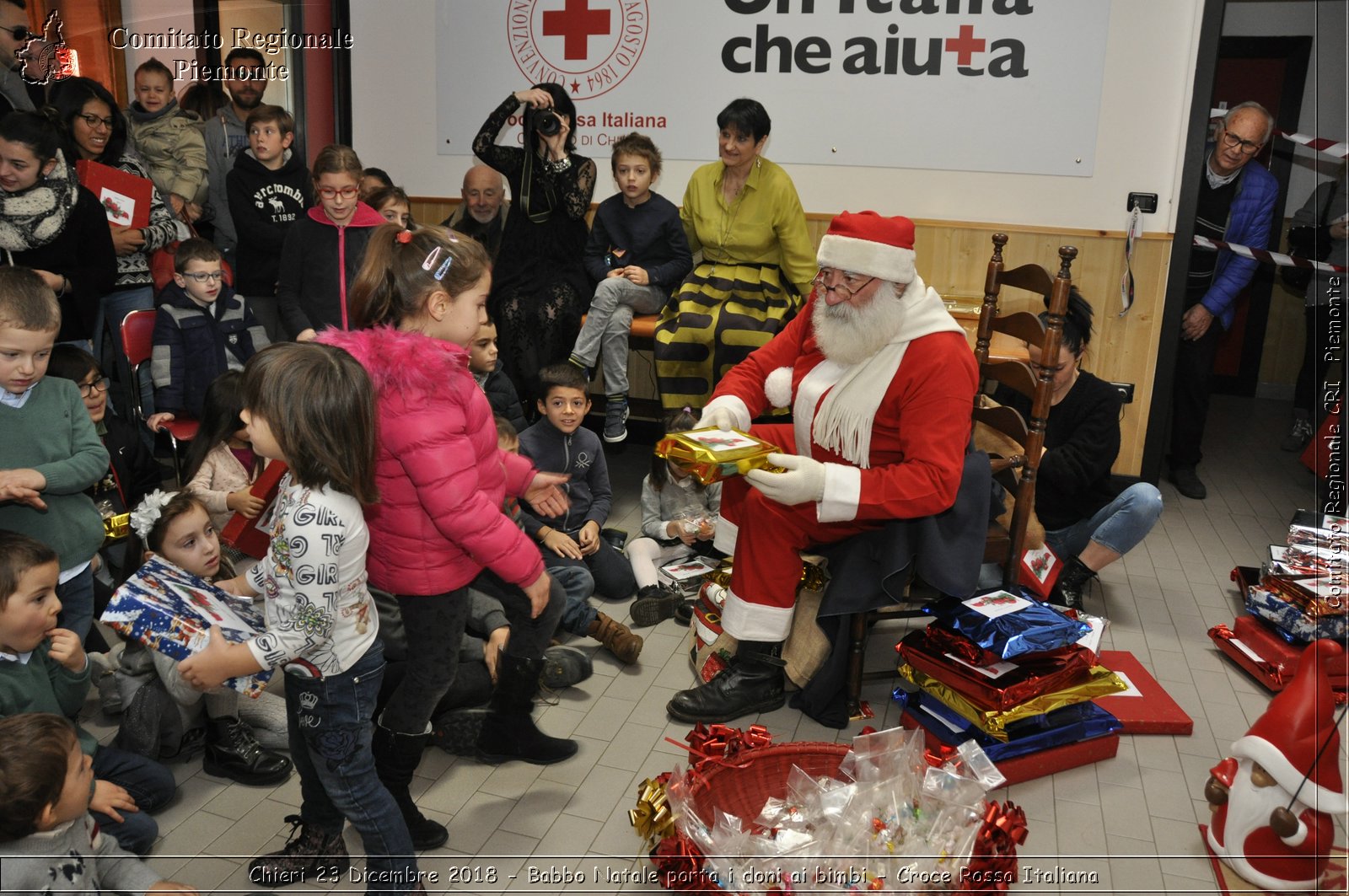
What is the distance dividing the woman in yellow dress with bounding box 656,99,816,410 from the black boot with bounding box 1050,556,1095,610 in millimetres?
1452

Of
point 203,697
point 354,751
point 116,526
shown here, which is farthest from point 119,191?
point 354,751

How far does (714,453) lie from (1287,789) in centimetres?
136

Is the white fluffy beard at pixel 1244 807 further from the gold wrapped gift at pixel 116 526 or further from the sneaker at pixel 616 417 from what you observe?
the gold wrapped gift at pixel 116 526

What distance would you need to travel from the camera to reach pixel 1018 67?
4.53 m

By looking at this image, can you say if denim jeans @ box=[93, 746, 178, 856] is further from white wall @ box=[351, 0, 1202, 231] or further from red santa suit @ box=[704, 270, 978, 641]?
white wall @ box=[351, 0, 1202, 231]

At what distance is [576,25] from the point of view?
5074 mm

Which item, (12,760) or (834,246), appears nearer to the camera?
(12,760)

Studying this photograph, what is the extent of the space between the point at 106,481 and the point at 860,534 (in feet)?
7.89

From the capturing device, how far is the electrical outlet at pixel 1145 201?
177 inches

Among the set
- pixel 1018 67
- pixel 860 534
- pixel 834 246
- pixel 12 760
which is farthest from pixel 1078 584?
pixel 12 760

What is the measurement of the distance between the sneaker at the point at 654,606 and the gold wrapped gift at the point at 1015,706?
0.95m

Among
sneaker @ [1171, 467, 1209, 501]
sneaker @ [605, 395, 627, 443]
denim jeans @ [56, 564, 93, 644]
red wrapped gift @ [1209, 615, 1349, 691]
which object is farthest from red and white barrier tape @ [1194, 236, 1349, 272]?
denim jeans @ [56, 564, 93, 644]

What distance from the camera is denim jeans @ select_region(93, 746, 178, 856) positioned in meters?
2.28

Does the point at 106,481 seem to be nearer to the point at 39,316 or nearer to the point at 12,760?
the point at 39,316
